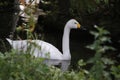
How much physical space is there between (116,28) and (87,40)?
0.83 meters

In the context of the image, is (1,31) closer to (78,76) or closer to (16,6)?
(16,6)

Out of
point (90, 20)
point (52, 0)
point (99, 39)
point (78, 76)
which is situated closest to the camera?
point (99, 39)

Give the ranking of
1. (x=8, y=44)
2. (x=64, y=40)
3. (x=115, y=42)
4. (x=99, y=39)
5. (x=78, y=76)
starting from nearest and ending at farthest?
(x=99, y=39)
(x=78, y=76)
(x=8, y=44)
(x=64, y=40)
(x=115, y=42)

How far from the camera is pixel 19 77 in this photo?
12.2 ft

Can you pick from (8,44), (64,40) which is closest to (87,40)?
(64,40)

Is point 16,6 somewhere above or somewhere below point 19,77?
below

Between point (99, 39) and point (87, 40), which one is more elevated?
point (99, 39)

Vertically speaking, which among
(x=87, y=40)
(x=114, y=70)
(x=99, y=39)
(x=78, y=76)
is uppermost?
(x=99, y=39)

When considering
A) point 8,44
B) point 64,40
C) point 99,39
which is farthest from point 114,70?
point 64,40

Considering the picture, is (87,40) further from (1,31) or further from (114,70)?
(114,70)

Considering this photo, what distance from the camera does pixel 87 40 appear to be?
464 inches

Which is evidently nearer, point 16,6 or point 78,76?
point 78,76

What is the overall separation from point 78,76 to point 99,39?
989 millimetres

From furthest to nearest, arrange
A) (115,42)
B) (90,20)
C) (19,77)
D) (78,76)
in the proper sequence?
(90,20), (115,42), (78,76), (19,77)
